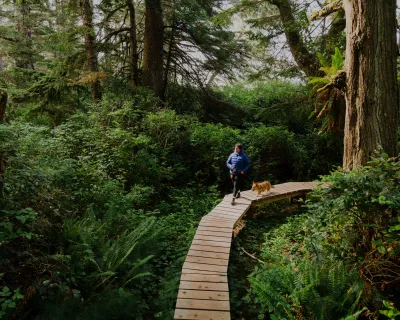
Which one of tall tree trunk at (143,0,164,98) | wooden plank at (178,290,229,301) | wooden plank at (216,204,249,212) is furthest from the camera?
tall tree trunk at (143,0,164,98)

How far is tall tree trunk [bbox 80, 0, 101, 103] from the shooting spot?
10.0 meters

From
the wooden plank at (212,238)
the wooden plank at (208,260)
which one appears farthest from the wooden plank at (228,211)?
the wooden plank at (208,260)

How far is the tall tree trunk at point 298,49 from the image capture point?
38.1ft

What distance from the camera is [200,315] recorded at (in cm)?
383

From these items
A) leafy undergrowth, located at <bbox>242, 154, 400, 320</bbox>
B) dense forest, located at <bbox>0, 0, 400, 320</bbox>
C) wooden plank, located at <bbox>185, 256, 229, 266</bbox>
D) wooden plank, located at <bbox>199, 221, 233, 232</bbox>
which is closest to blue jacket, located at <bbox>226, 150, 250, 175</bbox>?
dense forest, located at <bbox>0, 0, 400, 320</bbox>

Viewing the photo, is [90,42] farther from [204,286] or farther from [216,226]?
[204,286]

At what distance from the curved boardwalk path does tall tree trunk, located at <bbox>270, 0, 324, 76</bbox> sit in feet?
21.8

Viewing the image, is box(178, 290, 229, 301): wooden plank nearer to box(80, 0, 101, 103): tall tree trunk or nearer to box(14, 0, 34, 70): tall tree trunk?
box(80, 0, 101, 103): tall tree trunk

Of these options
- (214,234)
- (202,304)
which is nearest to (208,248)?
(214,234)

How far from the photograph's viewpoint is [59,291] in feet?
12.5

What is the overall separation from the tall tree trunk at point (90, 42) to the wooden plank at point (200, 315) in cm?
883

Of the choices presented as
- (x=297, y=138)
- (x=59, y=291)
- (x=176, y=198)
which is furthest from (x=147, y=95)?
(x=59, y=291)

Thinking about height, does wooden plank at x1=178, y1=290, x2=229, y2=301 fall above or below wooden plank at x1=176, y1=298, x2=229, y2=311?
above

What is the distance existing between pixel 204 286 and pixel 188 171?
6.46m
